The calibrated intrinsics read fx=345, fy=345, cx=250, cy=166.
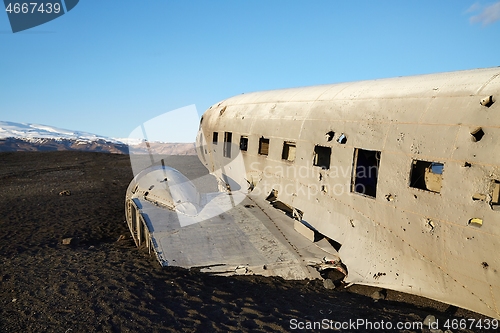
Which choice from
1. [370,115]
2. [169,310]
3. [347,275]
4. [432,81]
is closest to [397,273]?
[347,275]

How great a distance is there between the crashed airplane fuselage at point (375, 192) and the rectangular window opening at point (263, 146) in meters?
0.05

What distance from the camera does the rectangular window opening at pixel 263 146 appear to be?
1177 cm

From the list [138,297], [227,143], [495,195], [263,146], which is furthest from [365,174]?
[227,143]

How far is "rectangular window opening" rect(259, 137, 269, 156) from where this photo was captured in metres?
11.8

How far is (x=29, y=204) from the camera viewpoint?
52.6 ft

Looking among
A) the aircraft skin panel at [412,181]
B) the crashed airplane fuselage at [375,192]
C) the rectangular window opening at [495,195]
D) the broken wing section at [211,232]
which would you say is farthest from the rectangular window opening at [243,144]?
the rectangular window opening at [495,195]

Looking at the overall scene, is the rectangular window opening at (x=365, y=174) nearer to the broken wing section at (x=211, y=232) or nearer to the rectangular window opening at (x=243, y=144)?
the broken wing section at (x=211, y=232)

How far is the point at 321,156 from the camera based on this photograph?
9.49 metres

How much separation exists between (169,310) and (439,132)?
19.2ft

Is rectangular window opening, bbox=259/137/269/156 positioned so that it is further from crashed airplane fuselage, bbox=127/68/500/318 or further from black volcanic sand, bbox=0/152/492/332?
black volcanic sand, bbox=0/152/492/332

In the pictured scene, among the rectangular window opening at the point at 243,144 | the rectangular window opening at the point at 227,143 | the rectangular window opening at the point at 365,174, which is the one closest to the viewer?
the rectangular window opening at the point at 365,174

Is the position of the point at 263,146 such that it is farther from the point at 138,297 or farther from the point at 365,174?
the point at 138,297

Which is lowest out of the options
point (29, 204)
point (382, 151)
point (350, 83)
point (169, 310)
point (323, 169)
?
A: point (29, 204)

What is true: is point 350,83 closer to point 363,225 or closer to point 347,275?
point 363,225
